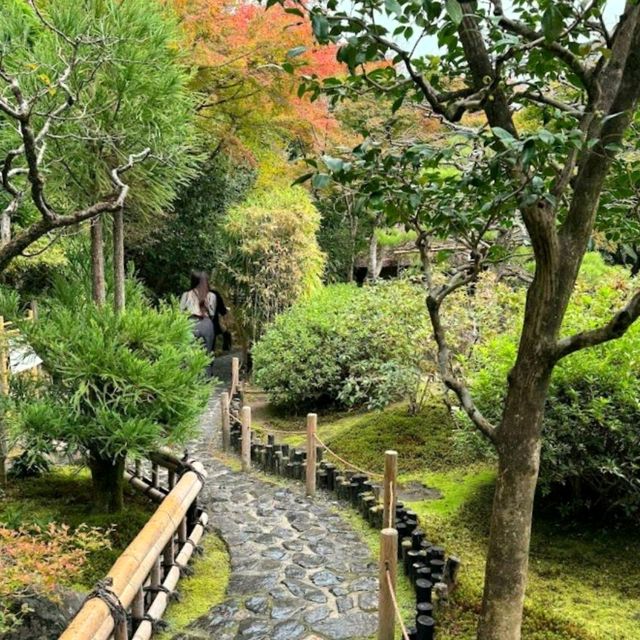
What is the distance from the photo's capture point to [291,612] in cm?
444

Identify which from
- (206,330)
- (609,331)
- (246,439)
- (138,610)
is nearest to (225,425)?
(246,439)

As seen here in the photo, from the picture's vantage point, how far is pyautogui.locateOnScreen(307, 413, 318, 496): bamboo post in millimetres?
6750

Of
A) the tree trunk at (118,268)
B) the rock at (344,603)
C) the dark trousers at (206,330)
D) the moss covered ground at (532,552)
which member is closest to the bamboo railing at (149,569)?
the rock at (344,603)

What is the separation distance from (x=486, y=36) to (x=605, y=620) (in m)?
3.73

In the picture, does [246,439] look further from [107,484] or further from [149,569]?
[149,569]

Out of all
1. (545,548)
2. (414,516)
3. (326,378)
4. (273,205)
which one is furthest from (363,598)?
(273,205)

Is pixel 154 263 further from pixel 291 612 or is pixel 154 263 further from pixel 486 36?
pixel 486 36

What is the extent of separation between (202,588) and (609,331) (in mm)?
3763

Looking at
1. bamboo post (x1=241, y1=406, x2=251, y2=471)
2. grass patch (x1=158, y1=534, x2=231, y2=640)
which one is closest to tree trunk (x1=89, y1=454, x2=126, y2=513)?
grass patch (x1=158, y1=534, x2=231, y2=640)

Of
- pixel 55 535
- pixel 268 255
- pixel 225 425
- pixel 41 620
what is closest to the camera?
pixel 55 535

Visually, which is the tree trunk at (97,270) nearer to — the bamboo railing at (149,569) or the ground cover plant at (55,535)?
the bamboo railing at (149,569)

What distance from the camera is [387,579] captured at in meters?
3.51

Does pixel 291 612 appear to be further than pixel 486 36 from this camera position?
Yes

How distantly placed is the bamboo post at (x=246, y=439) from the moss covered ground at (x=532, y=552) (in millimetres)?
1208
